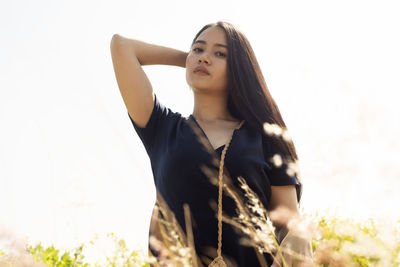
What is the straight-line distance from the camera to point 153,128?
7.52 ft

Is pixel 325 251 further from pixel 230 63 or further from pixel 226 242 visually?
pixel 230 63

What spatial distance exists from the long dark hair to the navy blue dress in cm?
14

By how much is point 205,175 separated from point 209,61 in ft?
2.09

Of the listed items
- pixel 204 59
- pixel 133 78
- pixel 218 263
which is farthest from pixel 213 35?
pixel 218 263

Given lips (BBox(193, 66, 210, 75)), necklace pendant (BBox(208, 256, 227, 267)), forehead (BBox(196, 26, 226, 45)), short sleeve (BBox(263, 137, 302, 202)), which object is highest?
forehead (BBox(196, 26, 226, 45))

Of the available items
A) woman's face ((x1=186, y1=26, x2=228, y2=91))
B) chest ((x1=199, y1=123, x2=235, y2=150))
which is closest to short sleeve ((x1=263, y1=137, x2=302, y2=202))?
chest ((x1=199, y1=123, x2=235, y2=150))

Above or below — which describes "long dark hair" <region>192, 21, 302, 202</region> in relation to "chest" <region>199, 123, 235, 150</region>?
above

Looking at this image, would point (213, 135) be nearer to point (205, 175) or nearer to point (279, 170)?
point (205, 175)

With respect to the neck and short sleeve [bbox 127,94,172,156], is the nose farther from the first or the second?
short sleeve [bbox 127,94,172,156]

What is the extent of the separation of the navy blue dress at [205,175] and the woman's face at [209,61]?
255 mm

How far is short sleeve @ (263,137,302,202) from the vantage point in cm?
216

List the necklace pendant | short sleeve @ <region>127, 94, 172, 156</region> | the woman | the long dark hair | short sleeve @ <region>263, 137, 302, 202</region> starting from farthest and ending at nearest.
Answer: the long dark hair → short sleeve @ <region>127, 94, 172, 156</region> → short sleeve @ <region>263, 137, 302, 202</region> → the woman → the necklace pendant

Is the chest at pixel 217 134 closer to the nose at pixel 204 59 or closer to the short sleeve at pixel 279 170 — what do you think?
the short sleeve at pixel 279 170

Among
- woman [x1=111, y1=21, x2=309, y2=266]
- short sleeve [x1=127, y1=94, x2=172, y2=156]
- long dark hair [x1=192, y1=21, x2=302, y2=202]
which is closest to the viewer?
woman [x1=111, y1=21, x2=309, y2=266]
